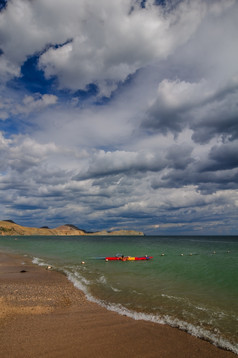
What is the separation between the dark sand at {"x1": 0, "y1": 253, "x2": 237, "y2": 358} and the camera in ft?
30.1

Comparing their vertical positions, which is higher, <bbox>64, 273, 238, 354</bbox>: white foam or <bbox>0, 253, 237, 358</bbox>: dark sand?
<bbox>0, 253, 237, 358</bbox>: dark sand

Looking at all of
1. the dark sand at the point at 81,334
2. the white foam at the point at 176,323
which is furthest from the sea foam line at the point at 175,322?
the dark sand at the point at 81,334

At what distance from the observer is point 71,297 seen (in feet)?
56.5

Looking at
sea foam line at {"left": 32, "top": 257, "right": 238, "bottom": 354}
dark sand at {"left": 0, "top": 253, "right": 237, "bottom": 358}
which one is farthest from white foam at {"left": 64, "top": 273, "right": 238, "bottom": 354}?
dark sand at {"left": 0, "top": 253, "right": 237, "bottom": 358}

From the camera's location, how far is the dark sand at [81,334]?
30.1ft

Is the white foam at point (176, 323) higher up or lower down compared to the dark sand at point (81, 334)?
lower down

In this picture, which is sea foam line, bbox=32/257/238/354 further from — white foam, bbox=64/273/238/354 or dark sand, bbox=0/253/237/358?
dark sand, bbox=0/253/237/358

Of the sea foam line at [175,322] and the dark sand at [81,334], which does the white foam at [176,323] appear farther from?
the dark sand at [81,334]

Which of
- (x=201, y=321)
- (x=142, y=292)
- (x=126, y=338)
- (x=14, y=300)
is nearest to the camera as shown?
(x=126, y=338)

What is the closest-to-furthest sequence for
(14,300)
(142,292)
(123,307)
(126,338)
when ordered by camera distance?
(126,338) → (123,307) → (14,300) → (142,292)

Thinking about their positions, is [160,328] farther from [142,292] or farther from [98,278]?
[98,278]

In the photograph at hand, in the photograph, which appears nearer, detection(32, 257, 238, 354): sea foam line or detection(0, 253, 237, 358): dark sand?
detection(0, 253, 237, 358): dark sand

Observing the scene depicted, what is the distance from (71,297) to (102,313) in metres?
4.52

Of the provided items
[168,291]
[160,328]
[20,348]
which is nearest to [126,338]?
[160,328]
